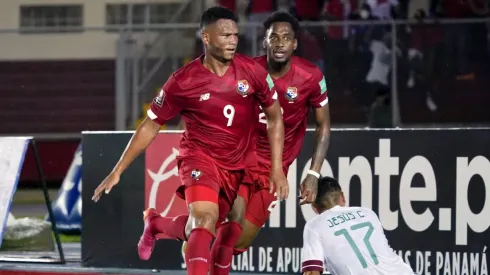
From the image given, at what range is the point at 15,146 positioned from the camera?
11430 millimetres

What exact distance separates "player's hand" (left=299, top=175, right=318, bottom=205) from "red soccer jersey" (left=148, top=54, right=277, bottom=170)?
52cm

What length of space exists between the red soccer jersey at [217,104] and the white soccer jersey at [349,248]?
96 cm

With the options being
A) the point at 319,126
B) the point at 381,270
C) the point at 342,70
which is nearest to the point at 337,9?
the point at 342,70

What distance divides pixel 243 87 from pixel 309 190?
0.94m

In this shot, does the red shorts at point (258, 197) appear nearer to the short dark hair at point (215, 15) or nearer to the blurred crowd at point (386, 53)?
the short dark hair at point (215, 15)

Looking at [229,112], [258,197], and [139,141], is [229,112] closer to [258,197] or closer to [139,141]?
[139,141]

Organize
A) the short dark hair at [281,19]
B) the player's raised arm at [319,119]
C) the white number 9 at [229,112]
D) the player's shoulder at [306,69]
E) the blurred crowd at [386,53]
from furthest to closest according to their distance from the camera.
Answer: the blurred crowd at [386,53]
the player's shoulder at [306,69]
the player's raised arm at [319,119]
the short dark hair at [281,19]
the white number 9 at [229,112]

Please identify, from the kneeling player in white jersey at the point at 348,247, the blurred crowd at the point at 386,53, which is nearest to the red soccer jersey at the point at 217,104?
the kneeling player in white jersey at the point at 348,247

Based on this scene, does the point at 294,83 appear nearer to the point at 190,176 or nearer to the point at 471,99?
the point at 190,176

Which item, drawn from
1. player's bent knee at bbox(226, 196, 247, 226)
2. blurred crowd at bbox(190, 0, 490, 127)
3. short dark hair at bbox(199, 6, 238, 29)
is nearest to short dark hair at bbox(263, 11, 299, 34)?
short dark hair at bbox(199, 6, 238, 29)

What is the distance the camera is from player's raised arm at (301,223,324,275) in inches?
325

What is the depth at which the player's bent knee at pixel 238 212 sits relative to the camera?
30.1 ft

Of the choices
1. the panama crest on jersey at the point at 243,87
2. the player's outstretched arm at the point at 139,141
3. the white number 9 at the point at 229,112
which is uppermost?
the panama crest on jersey at the point at 243,87

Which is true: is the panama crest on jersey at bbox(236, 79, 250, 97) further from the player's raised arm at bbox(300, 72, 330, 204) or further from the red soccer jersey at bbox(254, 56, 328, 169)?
the player's raised arm at bbox(300, 72, 330, 204)
